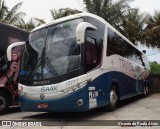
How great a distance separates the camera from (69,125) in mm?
8555

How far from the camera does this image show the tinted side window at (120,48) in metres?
11.7

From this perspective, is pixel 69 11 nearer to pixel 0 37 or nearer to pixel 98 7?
pixel 98 7

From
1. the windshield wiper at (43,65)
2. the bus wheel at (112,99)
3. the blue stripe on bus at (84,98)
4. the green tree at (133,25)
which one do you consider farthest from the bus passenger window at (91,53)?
the green tree at (133,25)

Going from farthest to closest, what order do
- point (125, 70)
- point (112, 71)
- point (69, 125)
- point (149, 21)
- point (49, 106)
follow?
point (149, 21) → point (125, 70) → point (112, 71) → point (49, 106) → point (69, 125)

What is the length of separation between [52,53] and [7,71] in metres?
3.01

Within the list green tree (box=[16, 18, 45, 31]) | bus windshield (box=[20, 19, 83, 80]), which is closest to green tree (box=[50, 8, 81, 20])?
green tree (box=[16, 18, 45, 31])

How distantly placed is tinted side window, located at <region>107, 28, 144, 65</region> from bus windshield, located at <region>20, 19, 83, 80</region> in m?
2.11

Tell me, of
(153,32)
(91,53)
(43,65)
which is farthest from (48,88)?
(153,32)

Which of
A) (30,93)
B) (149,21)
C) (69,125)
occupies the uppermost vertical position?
(149,21)

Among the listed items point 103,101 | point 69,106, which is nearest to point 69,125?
point 69,106

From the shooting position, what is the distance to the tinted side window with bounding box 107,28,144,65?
1173cm

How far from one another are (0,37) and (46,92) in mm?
3674

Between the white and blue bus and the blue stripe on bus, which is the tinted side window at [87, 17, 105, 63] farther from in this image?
the blue stripe on bus

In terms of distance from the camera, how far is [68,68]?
9.05m
